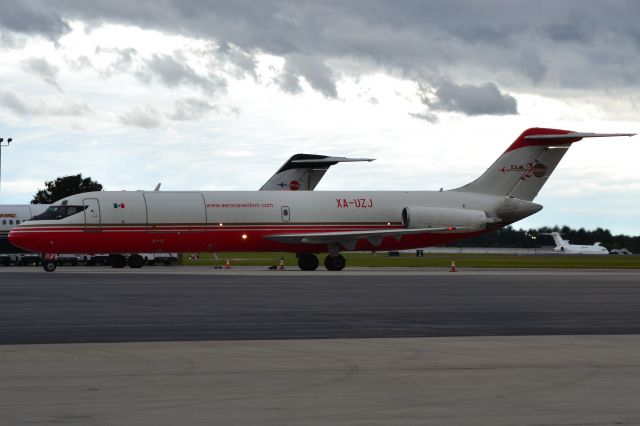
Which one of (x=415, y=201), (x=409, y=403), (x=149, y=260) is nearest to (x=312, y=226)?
(x=415, y=201)

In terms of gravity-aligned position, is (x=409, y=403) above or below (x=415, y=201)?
below

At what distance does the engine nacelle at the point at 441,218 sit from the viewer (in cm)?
5775

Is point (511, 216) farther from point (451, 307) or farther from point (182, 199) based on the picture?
point (451, 307)

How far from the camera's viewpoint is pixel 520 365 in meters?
13.9

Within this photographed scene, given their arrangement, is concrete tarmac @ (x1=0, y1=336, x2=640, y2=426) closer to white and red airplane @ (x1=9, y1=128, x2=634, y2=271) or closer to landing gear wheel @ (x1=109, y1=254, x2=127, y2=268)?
white and red airplane @ (x1=9, y1=128, x2=634, y2=271)

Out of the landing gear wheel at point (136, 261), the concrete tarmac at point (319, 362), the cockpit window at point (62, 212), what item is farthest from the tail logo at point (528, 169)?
the concrete tarmac at point (319, 362)

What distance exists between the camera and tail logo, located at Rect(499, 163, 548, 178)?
60.0m

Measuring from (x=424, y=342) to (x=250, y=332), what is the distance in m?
3.46

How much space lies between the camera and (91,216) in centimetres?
5334

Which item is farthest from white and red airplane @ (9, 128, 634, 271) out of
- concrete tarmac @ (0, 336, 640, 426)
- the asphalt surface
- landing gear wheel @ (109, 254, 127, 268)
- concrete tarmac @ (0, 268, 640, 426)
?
concrete tarmac @ (0, 336, 640, 426)

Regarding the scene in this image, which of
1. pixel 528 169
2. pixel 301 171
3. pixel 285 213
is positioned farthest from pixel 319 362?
pixel 301 171

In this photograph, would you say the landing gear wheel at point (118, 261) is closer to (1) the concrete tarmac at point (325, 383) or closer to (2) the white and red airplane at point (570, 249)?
(1) the concrete tarmac at point (325, 383)

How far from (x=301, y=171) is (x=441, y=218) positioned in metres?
15.4

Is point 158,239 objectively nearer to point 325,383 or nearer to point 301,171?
point 301,171
